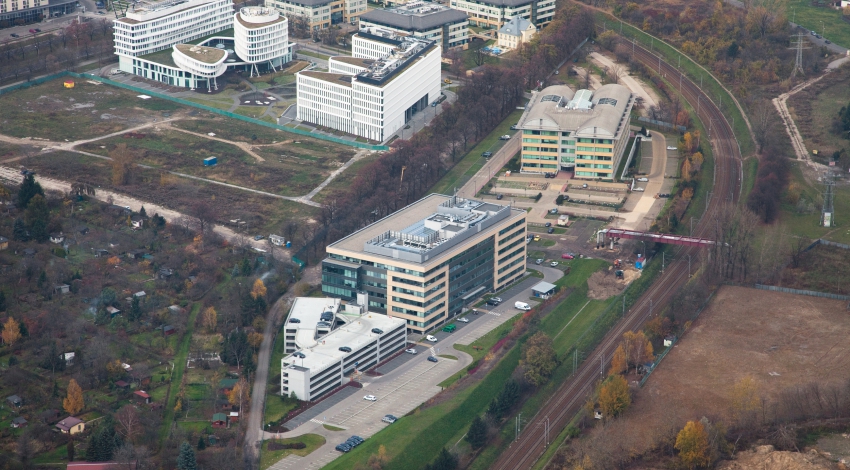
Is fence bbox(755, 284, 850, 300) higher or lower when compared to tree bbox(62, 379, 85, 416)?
lower

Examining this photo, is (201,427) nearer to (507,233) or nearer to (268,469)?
(268,469)

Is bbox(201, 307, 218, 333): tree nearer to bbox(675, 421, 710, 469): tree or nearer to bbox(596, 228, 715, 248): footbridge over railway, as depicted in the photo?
bbox(596, 228, 715, 248): footbridge over railway

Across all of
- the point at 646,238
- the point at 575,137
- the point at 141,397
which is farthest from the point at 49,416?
the point at 575,137

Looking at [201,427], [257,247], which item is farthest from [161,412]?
[257,247]

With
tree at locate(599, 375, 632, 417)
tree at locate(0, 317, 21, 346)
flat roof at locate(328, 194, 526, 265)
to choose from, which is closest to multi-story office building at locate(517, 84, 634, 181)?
flat roof at locate(328, 194, 526, 265)

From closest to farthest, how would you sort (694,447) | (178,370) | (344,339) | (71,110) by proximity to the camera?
(694,447)
(178,370)
(344,339)
(71,110)

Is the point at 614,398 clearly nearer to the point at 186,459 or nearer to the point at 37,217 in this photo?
the point at 186,459

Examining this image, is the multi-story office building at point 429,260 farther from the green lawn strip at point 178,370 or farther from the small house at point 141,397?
the small house at point 141,397
